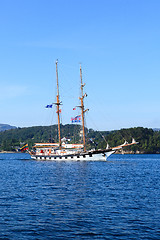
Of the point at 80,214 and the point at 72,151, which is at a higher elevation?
the point at 72,151

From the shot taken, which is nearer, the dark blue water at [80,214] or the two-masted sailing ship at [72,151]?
the dark blue water at [80,214]

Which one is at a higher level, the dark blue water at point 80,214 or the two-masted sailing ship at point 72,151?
the two-masted sailing ship at point 72,151

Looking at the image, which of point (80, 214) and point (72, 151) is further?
point (72, 151)

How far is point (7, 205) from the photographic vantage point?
37219 mm

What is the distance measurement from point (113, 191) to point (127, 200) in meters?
7.73

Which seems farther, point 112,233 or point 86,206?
point 86,206

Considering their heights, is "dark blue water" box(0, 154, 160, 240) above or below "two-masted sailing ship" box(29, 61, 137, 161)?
below

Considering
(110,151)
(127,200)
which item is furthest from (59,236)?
(110,151)

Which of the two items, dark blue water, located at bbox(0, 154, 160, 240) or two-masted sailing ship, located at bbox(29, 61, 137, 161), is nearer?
dark blue water, located at bbox(0, 154, 160, 240)

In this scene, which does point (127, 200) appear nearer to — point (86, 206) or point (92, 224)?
point (86, 206)

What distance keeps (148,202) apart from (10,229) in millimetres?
17455

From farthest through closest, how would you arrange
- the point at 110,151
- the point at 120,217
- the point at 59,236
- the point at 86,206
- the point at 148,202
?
the point at 110,151, the point at 148,202, the point at 86,206, the point at 120,217, the point at 59,236

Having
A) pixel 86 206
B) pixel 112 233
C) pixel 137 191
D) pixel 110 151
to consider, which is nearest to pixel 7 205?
pixel 86 206

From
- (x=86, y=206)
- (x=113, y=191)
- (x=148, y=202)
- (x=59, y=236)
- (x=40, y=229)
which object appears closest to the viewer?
(x=59, y=236)
